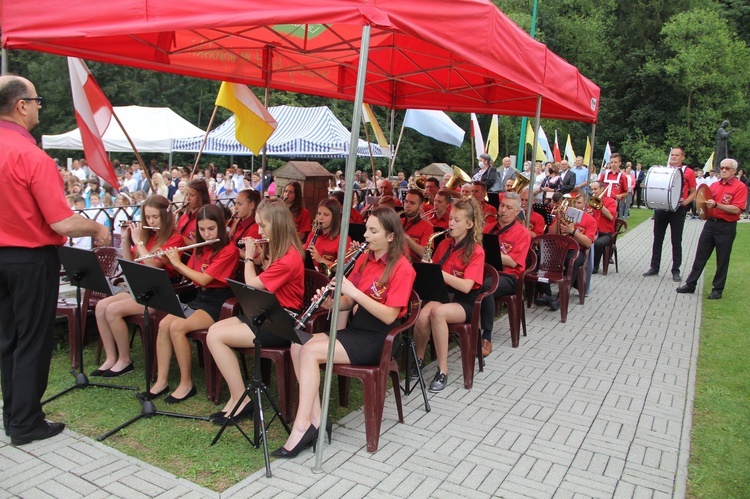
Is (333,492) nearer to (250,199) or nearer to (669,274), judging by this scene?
(250,199)

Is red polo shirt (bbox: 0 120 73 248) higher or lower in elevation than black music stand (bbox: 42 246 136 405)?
higher

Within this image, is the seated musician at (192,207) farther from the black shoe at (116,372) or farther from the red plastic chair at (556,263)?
the red plastic chair at (556,263)

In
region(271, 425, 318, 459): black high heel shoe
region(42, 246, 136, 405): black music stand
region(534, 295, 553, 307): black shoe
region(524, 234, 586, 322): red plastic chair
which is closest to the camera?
region(271, 425, 318, 459): black high heel shoe

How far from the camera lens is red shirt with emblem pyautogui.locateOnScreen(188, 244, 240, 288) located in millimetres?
4527

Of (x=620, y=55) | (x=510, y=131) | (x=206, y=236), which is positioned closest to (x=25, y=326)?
(x=206, y=236)

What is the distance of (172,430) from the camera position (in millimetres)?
3939

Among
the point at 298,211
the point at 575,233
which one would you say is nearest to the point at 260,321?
the point at 298,211

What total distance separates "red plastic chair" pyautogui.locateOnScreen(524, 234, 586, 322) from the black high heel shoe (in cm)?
419

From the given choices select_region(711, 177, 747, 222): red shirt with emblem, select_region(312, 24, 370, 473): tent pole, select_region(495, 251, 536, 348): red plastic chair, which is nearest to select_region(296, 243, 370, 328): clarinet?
select_region(312, 24, 370, 473): tent pole

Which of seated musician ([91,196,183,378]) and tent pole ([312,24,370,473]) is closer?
tent pole ([312,24,370,473])

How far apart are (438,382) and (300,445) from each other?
5.19 feet

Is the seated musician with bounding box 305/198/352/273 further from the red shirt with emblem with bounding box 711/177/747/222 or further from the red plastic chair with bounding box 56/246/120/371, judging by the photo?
the red shirt with emblem with bounding box 711/177/747/222

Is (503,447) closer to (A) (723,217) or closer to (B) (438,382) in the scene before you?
(B) (438,382)

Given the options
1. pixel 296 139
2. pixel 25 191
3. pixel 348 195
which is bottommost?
pixel 25 191
